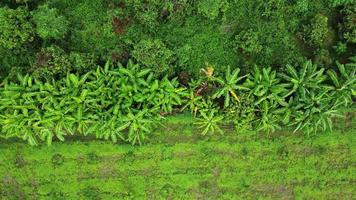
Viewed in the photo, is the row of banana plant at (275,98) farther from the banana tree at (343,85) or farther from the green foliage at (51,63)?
the green foliage at (51,63)

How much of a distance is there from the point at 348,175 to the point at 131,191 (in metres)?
6.05

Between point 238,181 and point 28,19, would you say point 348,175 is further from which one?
point 28,19

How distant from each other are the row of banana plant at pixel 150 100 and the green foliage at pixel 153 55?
21cm

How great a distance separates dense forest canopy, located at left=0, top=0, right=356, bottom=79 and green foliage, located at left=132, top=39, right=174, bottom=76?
20 mm

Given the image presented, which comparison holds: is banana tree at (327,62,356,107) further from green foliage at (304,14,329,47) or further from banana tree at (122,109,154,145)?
banana tree at (122,109,154,145)

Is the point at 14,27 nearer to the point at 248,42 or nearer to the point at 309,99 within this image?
the point at 248,42

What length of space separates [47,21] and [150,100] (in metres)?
3.23

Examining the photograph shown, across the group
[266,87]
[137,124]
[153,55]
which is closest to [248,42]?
[266,87]

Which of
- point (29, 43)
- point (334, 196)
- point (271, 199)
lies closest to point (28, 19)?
point (29, 43)

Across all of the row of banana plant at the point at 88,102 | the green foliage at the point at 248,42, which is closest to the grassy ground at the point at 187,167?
the row of banana plant at the point at 88,102

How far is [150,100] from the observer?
Answer: 36.6ft

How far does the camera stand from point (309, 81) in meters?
11.2

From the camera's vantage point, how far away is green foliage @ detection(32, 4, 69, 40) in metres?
10.9

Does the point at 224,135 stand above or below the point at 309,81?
below
